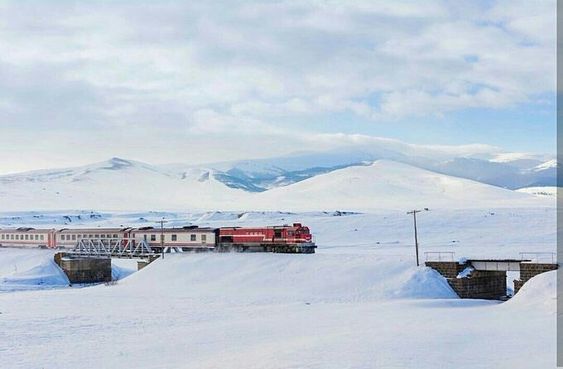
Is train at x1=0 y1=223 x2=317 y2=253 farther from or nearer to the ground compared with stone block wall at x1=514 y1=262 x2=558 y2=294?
farther from the ground

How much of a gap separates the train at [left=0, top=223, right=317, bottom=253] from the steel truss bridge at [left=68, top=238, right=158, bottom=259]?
37 centimetres

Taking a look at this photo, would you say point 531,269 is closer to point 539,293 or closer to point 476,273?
point 476,273

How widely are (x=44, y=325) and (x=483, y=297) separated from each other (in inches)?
1196

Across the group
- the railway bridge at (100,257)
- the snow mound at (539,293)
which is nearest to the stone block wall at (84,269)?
the railway bridge at (100,257)

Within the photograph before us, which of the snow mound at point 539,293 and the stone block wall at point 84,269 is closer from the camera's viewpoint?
the snow mound at point 539,293

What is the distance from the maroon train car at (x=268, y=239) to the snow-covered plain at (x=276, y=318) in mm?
4024

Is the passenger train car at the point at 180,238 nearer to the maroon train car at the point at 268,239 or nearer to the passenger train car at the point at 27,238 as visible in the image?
the maroon train car at the point at 268,239

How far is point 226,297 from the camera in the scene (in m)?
48.6

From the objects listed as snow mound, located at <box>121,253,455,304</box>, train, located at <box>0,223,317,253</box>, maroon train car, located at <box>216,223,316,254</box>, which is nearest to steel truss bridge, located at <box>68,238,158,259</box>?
train, located at <box>0,223,317,253</box>

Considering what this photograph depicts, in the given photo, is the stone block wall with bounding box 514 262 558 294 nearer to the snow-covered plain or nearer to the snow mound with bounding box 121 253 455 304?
the snow-covered plain

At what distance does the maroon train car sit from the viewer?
62.2 m

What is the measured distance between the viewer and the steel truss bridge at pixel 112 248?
72.8 m

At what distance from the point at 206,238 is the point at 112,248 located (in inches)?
605

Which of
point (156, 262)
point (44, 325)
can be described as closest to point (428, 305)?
point (44, 325)
